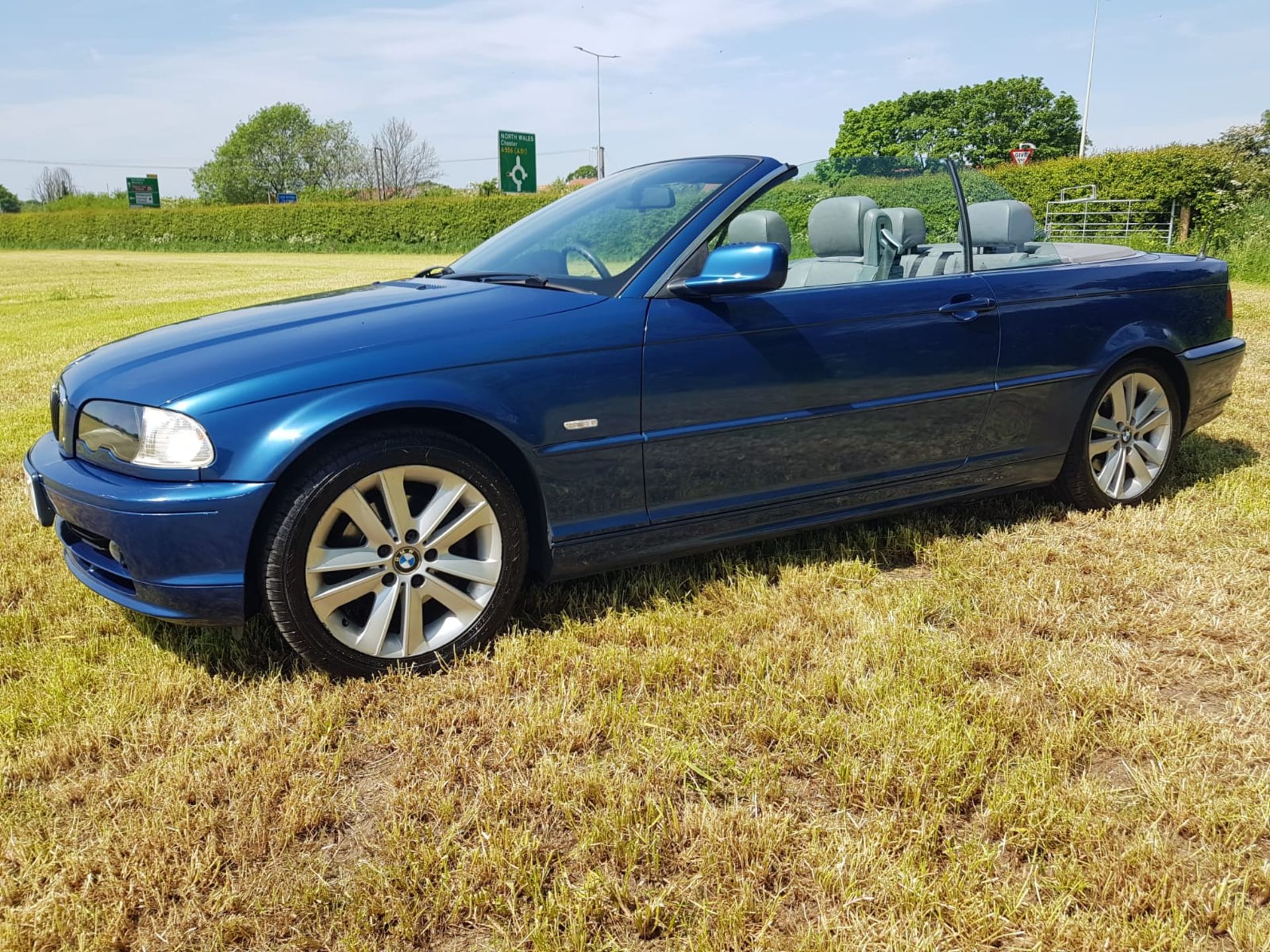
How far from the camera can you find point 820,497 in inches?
132

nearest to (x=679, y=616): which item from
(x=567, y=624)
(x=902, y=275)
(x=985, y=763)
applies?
(x=567, y=624)

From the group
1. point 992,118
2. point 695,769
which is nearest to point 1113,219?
point 695,769

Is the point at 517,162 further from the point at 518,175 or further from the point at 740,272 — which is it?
the point at 740,272

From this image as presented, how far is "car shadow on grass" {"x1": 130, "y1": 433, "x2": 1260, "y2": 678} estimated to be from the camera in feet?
9.57

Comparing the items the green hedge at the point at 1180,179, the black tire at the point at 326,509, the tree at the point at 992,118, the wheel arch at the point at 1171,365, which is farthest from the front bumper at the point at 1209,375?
the tree at the point at 992,118

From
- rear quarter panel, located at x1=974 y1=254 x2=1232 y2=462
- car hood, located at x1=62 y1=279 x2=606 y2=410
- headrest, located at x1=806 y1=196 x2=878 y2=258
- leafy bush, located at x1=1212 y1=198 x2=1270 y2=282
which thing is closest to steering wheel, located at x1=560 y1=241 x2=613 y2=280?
car hood, located at x1=62 y1=279 x2=606 y2=410

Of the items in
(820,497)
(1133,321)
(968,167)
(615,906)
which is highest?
(968,167)

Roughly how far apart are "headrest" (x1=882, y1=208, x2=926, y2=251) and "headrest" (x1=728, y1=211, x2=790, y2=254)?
0.47 metres

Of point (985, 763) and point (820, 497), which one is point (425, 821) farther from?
point (820, 497)

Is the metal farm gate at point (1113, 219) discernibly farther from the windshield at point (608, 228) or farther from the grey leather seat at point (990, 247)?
the windshield at point (608, 228)

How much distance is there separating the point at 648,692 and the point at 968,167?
9.09ft

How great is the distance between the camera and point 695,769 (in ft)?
7.37

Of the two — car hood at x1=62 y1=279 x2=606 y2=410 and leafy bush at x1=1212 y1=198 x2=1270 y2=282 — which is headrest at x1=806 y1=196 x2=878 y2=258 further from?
leafy bush at x1=1212 y1=198 x2=1270 y2=282

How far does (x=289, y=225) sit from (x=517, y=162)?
11.9 meters
